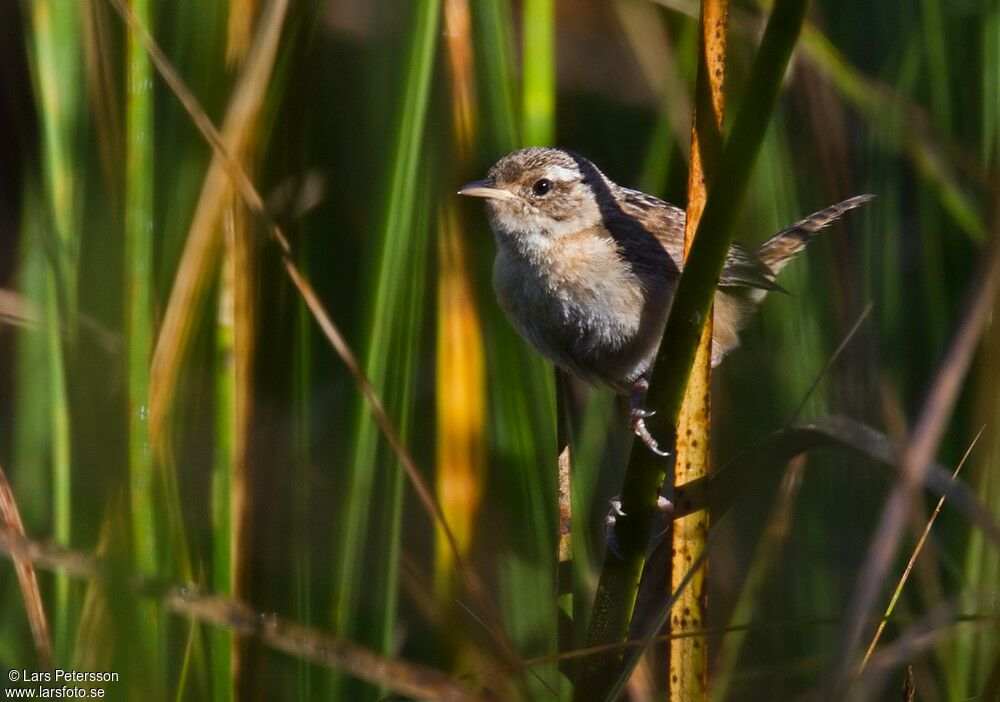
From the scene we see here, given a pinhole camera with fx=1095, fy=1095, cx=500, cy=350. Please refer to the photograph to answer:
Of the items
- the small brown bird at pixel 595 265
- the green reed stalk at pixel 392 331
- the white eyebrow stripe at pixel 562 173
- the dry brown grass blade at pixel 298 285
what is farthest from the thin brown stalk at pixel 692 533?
the white eyebrow stripe at pixel 562 173

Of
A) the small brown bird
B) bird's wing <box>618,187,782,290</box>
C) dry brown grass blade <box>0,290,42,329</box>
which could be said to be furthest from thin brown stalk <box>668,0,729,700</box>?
dry brown grass blade <box>0,290,42,329</box>

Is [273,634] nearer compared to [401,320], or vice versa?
[273,634]

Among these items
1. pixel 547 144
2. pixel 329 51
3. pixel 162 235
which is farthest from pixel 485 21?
pixel 329 51

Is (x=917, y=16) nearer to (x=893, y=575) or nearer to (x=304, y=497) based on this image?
(x=893, y=575)

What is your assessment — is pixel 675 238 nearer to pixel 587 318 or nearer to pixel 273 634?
pixel 587 318

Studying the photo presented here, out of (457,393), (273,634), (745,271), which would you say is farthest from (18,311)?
(745,271)

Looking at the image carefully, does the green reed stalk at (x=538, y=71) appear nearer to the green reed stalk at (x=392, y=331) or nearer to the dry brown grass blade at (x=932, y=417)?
the green reed stalk at (x=392, y=331)
